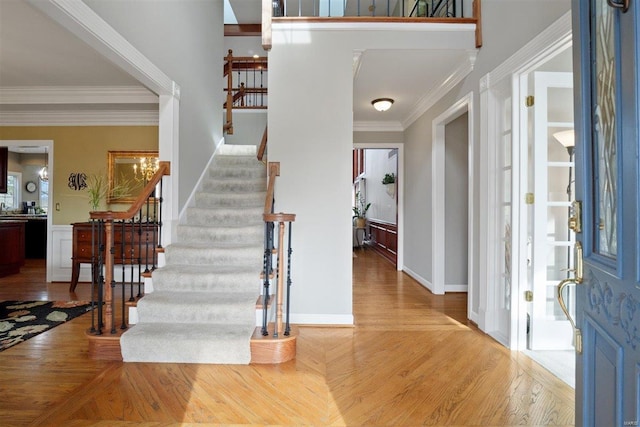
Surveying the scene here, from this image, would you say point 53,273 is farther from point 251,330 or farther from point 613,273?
point 613,273

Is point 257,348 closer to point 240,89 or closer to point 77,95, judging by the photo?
point 77,95

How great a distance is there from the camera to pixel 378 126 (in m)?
5.62

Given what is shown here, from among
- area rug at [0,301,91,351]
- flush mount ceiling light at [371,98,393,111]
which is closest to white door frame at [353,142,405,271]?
flush mount ceiling light at [371,98,393,111]

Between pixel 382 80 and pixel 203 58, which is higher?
pixel 203 58

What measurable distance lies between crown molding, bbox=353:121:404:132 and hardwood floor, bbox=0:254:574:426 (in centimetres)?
366

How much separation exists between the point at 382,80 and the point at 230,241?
8.38 feet

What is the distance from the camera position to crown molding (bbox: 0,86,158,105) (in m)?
4.16

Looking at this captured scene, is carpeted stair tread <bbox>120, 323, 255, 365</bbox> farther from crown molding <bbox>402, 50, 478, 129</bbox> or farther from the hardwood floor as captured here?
crown molding <bbox>402, 50, 478, 129</bbox>

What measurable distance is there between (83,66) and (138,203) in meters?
1.90

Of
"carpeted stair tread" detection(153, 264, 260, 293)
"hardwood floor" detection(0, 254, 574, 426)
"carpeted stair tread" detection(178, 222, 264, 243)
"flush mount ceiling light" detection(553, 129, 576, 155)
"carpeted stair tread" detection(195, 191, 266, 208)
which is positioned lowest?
"hardwood floor" detection(0, 254, 574, 426)

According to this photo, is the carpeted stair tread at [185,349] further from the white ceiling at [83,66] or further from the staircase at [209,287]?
the white ceiling at [83,66]

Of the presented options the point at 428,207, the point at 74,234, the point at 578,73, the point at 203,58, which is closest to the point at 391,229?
the point at 428,207

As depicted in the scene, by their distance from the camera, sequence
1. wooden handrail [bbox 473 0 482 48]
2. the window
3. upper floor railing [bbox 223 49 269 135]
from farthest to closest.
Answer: the window → upper floor railing [bbox 223 49 269 135] → wooden handrail [bbox 473 0 482 48]

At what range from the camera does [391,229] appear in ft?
22.2
